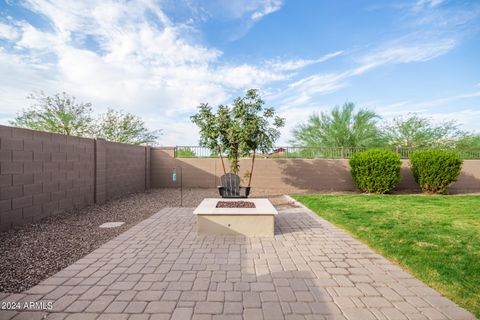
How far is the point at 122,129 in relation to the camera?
18141 mm

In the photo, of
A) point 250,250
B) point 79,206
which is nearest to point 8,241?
point 79,206

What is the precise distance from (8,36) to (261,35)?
8.36 metres

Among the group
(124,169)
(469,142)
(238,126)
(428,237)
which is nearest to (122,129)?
(124,169)

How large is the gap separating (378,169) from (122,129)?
→ 17100 millimetres

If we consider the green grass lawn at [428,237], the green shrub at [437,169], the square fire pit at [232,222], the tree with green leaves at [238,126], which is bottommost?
the green grass lawn at [428,237]

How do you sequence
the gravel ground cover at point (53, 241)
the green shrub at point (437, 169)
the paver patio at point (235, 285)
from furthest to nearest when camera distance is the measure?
1. the green shrub at point (437, 169)
2. the gravel ground cover at point (53, 241)
3. the paver patio at point (235, 285)

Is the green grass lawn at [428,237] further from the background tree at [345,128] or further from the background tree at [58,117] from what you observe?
the background tree at [58,117]

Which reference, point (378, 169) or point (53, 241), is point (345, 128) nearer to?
point (378, 169)

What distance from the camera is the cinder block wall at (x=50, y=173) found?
458 cm

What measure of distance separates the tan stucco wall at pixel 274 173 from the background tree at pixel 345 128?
408cm

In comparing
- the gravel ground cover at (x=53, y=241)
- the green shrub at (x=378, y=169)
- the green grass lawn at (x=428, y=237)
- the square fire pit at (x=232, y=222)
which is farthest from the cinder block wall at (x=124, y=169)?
the green shrub at (x=378, y=169)

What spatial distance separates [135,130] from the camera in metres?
18.6

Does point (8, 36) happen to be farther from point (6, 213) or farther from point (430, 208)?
point (430, 208)

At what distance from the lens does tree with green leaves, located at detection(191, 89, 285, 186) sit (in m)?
8.27
